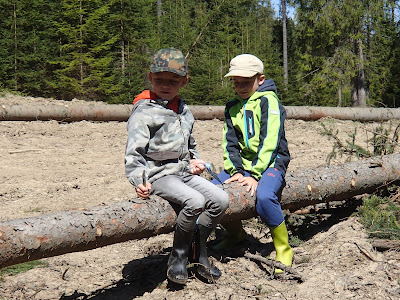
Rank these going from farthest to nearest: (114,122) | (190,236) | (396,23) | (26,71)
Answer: (396,23) < (26,71) < (114,122) < (190,236)

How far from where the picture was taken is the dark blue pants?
11.9ft

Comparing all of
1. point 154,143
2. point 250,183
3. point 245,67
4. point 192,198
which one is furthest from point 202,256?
point 245,67

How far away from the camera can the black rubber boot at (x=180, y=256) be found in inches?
129

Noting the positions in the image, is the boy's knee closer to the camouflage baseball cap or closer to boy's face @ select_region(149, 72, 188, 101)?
boy's face @ select_region(149, 72, 188, 101)

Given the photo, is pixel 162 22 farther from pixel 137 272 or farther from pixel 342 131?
pixel 137 272

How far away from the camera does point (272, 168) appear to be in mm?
3793

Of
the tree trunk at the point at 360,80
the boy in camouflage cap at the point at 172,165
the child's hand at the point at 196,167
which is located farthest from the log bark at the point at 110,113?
the tree trunk at the point at 360,80

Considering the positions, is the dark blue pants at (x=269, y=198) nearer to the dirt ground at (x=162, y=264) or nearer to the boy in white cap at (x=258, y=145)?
the boy in white cap at (x=258, y=145)

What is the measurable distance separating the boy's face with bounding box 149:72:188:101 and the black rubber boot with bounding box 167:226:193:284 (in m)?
1.01

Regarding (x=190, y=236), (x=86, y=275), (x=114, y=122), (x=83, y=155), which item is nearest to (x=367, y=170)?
(x=190, y=236)

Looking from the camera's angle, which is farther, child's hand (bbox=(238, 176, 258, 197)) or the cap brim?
the cap brim

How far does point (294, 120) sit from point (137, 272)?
9.40m

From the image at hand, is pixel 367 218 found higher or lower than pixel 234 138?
lower

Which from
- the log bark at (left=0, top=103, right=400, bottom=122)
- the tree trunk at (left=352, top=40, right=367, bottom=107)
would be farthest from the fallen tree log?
the tree trunk at (left=352, top=40, right=367, bottom=107)
